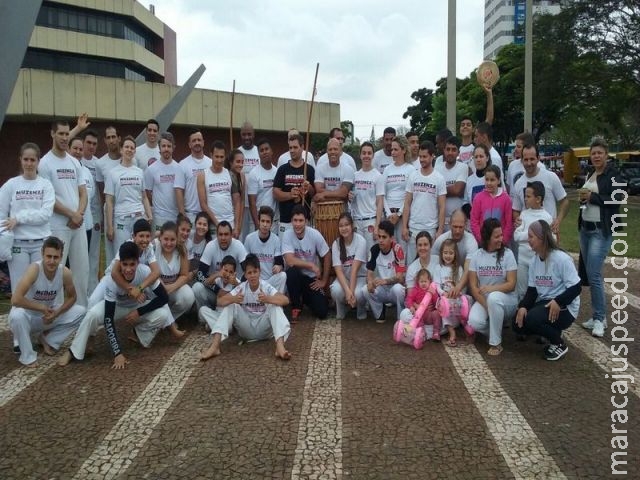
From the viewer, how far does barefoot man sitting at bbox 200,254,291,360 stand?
5367 millimetres

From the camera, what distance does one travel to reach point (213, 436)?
12.1 ft

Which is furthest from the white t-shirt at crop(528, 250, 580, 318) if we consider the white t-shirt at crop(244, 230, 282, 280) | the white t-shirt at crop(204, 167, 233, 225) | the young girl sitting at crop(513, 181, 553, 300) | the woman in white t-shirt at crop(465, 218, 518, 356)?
the white t-shirt at crop(204, 167, 233, 225)

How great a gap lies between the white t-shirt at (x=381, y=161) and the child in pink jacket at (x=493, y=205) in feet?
6.14

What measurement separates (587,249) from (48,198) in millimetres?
5297

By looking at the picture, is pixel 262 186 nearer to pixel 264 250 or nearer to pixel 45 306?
pixel 264 250

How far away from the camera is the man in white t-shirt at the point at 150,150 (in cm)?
755

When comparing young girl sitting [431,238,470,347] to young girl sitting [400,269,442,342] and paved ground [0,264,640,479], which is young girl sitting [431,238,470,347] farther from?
paved ground [0,264,640,479]

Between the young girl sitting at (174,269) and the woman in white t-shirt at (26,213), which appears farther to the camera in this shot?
the young girl sitting at (174,269)

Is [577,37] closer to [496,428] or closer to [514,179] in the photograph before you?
[514,179]

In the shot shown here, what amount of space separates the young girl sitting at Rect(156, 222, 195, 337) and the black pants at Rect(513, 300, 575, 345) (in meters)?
3.31

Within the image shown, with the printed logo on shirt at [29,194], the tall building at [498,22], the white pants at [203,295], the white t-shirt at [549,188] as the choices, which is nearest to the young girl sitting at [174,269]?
the white pants at [203,295]

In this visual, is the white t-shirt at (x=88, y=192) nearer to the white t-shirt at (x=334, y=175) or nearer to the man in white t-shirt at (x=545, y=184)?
the white t-shirt at (x=334, y=175)

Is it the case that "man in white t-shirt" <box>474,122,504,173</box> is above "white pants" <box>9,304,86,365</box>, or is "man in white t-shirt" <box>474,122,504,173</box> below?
above

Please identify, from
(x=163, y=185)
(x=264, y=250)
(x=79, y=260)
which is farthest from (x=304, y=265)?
(x=79, y=260)
